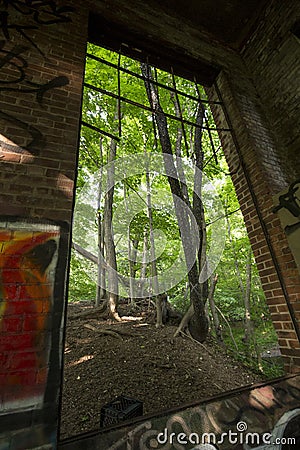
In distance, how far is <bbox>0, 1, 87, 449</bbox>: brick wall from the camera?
1388 mm

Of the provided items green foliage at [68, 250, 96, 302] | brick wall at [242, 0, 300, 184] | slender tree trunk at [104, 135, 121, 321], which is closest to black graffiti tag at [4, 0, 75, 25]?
brick wall at [242, 0, 300, 184]

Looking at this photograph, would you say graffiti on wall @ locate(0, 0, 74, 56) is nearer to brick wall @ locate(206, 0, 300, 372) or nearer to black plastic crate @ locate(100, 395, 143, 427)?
brick wall @ locate(206, 0, 300, 372)

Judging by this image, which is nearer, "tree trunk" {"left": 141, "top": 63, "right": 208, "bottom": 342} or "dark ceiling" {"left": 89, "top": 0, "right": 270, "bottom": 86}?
"dark ceiling" {"left": 89, "top": 0, "right": 270, "bottom": 86}

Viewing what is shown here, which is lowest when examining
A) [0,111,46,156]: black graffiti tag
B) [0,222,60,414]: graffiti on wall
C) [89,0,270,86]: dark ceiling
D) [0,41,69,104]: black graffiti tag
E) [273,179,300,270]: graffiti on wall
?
[0,222,60,414]: graffiti on wall

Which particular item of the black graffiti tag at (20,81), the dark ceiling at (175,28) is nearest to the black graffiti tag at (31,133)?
the black graffiti tag at (20,81)

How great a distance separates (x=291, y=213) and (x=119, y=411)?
2930 mm

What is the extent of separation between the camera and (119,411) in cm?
219

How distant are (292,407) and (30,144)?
353cm

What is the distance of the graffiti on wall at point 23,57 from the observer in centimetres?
200

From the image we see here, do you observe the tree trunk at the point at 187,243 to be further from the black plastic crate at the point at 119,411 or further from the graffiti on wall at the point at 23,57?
the black plastic crate at the point at 119,411

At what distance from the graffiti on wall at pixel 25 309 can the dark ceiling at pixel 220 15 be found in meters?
4.99

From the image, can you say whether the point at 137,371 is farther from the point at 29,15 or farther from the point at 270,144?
the point at 29,15

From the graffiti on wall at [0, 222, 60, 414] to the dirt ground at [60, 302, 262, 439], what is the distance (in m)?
2.35

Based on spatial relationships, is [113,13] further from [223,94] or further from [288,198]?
[288,198]
